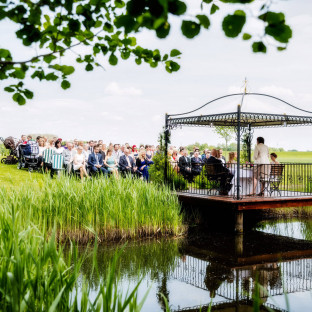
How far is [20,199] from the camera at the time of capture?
25.3 ft

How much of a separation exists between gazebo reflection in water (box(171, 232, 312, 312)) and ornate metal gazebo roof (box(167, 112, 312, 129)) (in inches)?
120

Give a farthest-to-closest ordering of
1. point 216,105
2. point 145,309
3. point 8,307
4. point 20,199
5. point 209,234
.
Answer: point 216,105
point 209,234
point 20,199
point 145,309
point 8,307

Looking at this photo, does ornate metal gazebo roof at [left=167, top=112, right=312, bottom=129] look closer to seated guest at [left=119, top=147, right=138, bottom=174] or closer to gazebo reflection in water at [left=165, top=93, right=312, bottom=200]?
gazebo reflection in water at [left=165, top=93, right=312, bottom=200]

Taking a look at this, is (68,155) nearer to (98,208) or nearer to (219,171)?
(219,171)

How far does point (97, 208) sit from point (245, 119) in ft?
19.7

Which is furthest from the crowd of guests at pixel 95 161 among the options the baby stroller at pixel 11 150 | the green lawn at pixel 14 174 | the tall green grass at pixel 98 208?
the baby stroller at pixel 11 150

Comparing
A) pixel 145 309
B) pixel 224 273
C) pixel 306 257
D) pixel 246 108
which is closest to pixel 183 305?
pixel 145 309

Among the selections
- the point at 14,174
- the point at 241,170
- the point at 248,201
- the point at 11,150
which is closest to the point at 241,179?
the point at 241,170

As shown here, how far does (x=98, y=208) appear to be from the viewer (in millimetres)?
8617

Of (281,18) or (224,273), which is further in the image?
(224,273)

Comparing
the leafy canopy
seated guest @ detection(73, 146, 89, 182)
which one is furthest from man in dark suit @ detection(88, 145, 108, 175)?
the leafy canopy

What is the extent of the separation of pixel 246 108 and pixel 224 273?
5.02 metres

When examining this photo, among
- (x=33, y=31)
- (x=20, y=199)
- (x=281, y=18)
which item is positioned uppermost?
(x=33, y=31)

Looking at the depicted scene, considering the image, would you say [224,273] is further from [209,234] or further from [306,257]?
[209,234]
